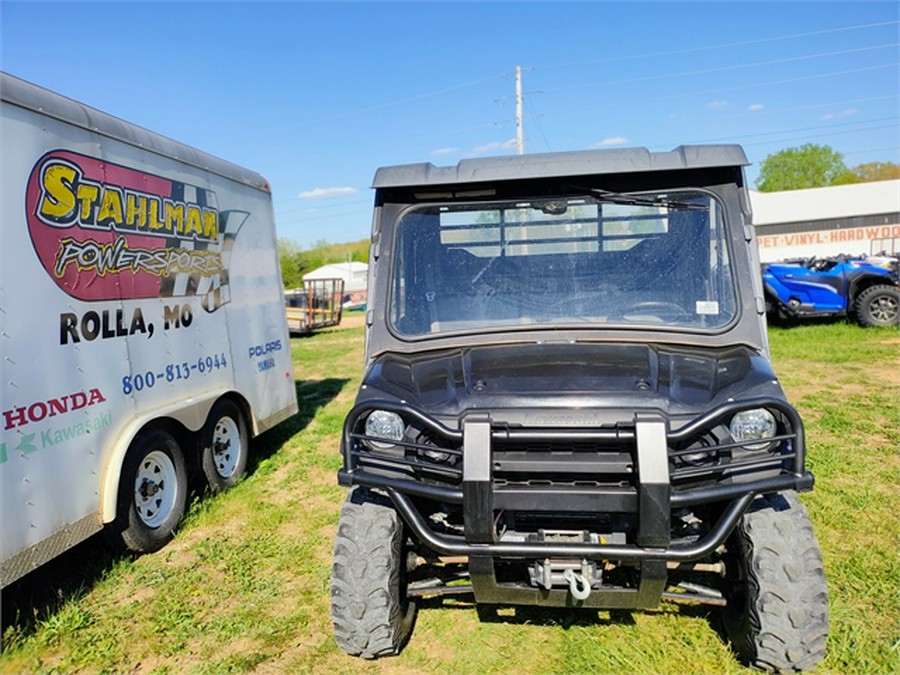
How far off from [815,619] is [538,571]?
3.80 ft

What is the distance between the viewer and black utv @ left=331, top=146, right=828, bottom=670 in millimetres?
2496

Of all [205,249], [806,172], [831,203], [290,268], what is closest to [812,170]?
[806,172]

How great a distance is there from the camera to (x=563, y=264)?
3.47 m

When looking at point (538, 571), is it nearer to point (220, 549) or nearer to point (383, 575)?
point (383, 575)

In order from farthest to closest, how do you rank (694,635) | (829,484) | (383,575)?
(829,484) < (694,635) < (383,575)

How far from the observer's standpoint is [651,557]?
96.0 inches

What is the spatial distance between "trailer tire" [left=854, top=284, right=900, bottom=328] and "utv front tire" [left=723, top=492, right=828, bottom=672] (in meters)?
13.2

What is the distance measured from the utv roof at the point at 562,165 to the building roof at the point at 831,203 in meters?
34.2

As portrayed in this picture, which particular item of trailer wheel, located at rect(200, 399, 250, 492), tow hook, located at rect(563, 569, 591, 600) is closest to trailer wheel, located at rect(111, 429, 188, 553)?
trailer wheel, located at rect(200, 399, 250, 492)

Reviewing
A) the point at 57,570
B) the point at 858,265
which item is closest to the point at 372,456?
the point at 57,570

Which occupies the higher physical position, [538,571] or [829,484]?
[538,571]

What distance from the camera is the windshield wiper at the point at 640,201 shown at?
3322mm

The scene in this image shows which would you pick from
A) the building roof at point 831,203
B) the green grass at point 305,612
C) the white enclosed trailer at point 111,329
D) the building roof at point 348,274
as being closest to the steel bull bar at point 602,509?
the green grass at point 305,612

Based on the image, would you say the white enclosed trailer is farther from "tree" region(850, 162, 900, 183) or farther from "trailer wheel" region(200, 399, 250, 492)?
"tree" region(850, 162, 900, 183)
